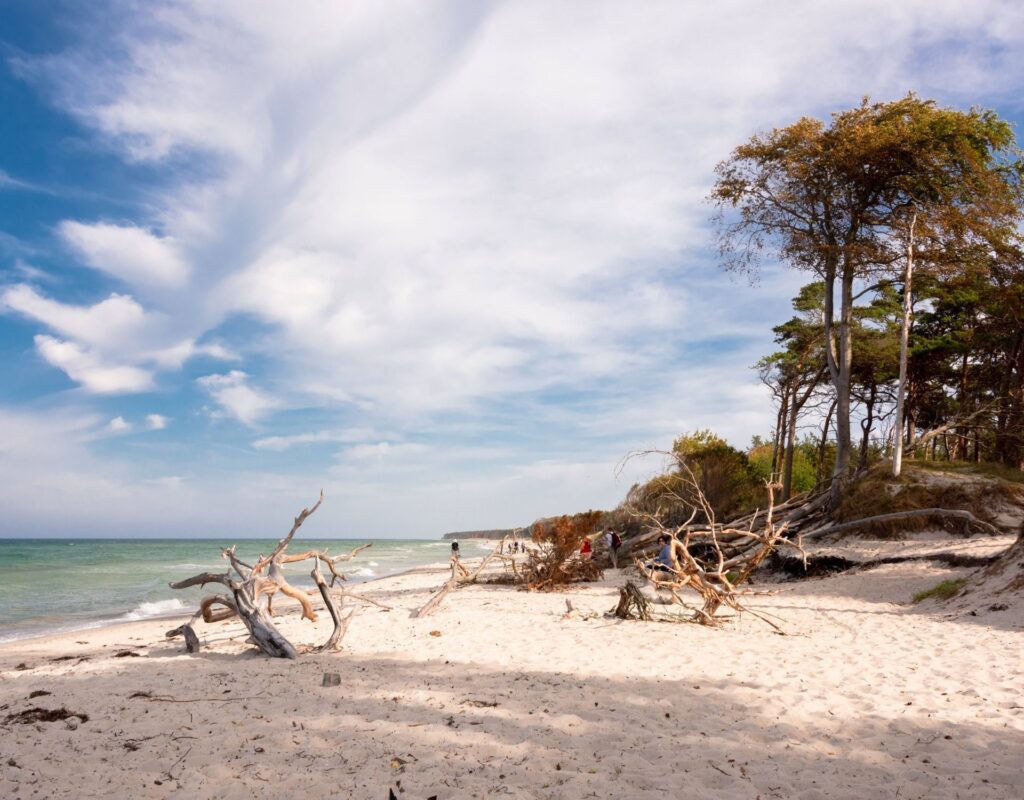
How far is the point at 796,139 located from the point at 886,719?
18711 mm

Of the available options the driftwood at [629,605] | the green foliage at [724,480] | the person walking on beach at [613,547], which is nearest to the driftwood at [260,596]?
the driftwood at [629,605]

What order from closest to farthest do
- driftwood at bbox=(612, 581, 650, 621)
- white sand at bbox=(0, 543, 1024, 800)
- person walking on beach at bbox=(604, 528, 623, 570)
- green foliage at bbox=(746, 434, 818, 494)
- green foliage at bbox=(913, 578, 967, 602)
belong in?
white sand at bbox=(0, 543, 1024, 800) → driftwood at bbox=(612, 581, 650, 621) → green foliage at bbox=(913, 578, 967, 602) → person walking on beach at bbox=(604, 528, 623, 570) → green foliage at bbox=(746, 434, 818, 494)

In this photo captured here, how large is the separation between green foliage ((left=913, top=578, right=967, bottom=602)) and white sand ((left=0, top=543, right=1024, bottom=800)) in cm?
233

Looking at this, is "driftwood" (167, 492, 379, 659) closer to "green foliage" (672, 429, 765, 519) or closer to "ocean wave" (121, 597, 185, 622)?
"ocean wave" (121, 597, 185, 622)

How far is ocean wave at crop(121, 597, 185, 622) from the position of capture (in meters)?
17.3

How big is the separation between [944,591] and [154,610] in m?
19.6

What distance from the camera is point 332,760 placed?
4957mm

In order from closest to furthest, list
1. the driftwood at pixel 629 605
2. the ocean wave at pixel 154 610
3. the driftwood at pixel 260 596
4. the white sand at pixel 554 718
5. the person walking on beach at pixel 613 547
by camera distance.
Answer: the white sand at pixel 554 718, the driftwood at pixel 260 596, the driftwood at pixel 629 605, the ocean wave at pixel 154 610, the person walking on beach at pixel 613 547

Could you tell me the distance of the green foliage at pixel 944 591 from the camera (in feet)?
38.7

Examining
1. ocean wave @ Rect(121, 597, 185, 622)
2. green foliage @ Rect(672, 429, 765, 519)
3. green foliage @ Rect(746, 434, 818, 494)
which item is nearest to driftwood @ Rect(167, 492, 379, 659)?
ocean wave @ Rect(121, 597, 185, 622)

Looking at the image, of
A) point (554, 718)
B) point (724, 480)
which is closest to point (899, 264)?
point (724, 480)

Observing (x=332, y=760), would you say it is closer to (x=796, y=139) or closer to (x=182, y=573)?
(x=796, y=139)

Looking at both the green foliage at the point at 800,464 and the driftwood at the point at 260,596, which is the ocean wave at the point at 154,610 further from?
the green foliage at the point at 800,464

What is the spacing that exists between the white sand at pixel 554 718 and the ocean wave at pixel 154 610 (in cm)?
806
